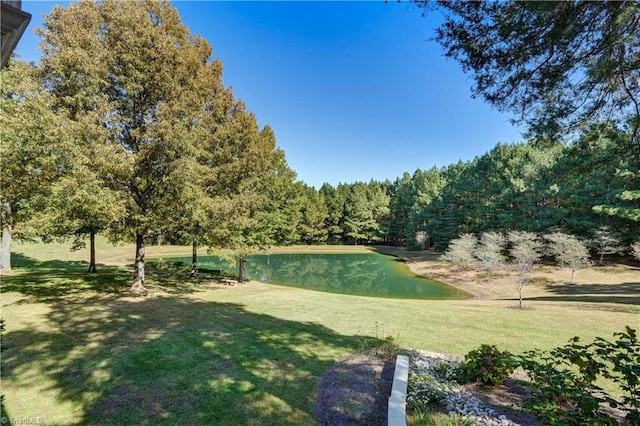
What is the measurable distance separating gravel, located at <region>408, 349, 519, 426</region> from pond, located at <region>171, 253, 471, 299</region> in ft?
27.4

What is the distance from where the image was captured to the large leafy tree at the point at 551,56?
331 centimetres

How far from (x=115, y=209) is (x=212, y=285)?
6.75 meters

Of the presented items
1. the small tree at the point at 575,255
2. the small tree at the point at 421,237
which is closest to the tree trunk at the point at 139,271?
the small tree at the point at 575,255

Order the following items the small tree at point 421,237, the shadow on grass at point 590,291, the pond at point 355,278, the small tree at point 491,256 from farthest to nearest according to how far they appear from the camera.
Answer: the small tree at point 421,237
the small tree at point 491,256
the pond at point 355,278
the shadow on grass at point 590,291

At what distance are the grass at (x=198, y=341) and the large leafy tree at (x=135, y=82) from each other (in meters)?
3.08

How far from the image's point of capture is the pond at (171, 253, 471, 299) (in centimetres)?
2028

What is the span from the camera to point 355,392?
4250mm

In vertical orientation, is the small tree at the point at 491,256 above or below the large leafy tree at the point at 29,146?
below

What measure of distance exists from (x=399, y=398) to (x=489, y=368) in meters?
1.80

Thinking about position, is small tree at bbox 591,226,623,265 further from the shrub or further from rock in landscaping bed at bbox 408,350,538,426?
rock in landscaping bed at bbox 408,350,538,426

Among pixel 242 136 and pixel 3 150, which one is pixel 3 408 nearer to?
pixel 3 150

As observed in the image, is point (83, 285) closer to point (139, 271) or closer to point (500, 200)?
point (139, 271)

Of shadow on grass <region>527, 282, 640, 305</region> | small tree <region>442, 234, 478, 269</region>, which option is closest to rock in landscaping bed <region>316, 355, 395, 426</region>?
shadow on grass <region>527, 282, 640, 305</region>

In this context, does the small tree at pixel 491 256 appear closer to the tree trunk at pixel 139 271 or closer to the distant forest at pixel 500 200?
the distant forest at pixel 500 200
